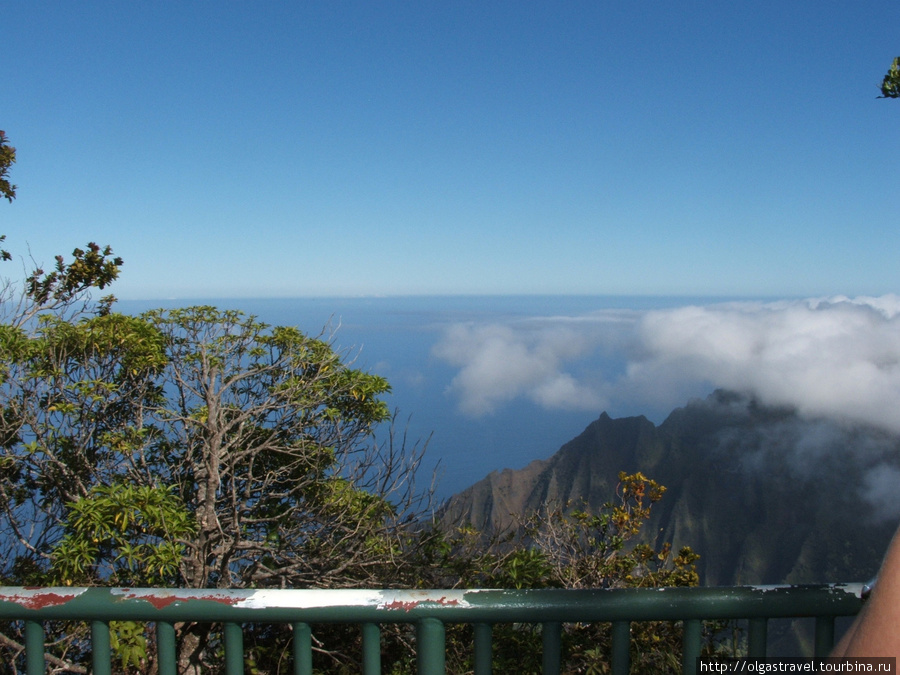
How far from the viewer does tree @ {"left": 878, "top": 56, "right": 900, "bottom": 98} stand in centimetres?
146

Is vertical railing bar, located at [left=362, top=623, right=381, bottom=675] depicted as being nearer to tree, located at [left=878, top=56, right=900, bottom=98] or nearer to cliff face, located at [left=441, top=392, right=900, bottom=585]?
tree, located at [left=878, top=56, right=900, bottom=98]

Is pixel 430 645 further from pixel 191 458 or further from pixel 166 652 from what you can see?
pixel 191 458

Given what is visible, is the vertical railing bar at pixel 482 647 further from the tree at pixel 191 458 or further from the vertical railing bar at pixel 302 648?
the tree at pixel 191 458

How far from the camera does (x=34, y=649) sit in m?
1.27

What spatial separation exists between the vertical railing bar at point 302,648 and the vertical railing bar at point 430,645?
24 centimetres

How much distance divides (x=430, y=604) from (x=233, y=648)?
446 mm

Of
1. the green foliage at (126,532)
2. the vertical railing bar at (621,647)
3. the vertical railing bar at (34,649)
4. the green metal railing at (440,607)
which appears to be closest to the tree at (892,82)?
the green metal railing at (440,607)

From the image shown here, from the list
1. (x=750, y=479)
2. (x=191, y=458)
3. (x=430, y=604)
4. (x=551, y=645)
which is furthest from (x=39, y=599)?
(x=750, y=479)

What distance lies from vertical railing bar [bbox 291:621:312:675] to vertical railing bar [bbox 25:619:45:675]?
542 millimetres

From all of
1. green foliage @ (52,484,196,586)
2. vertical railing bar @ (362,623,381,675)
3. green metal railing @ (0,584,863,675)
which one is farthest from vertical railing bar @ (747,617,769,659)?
green foliage @ (52,484,196,586)

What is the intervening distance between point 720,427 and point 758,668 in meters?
55.4

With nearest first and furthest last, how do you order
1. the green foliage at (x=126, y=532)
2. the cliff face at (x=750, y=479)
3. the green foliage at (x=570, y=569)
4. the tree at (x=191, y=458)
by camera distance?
1. the green foliage at (x=126, y=532)
2. the green foliage at (x=570, y=569)
3. the tree at (x=191, y=458)
4. the cliff face at (x=750, y=479)

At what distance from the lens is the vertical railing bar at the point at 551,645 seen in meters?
1.20

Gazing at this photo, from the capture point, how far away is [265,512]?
4965 mm
